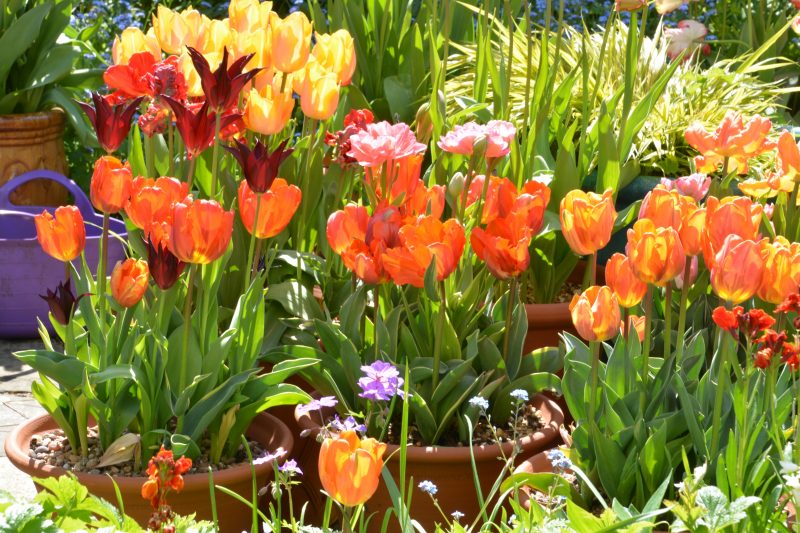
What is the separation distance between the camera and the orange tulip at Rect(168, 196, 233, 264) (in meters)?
1.81

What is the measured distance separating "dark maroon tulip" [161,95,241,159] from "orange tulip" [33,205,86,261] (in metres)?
0.22

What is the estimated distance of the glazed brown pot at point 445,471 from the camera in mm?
2146

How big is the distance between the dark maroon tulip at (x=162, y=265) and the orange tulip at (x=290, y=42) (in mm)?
Answer: 591

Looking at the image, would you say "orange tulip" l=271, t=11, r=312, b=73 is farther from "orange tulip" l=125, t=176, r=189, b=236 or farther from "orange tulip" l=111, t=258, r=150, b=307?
"orange tulip" l=111, t=258, r=150, b=307

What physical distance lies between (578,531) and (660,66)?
2372 millimetres

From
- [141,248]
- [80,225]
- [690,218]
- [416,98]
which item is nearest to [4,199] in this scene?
[416,98]

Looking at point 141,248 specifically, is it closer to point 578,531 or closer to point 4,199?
point 578,531

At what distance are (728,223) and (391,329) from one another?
77 centimetres

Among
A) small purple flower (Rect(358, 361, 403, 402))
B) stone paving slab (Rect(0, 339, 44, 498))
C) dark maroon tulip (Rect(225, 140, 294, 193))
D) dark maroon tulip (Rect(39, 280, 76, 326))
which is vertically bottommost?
stone paving slab (Rect(0, 339, 44, 498))

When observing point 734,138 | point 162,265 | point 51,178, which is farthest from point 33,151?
point 734,138

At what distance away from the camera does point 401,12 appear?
387cm

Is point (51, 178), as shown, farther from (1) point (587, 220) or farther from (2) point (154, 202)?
(1) point (587, 220)

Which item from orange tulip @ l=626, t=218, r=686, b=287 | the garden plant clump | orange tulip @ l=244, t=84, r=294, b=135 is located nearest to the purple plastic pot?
the garden plant clump

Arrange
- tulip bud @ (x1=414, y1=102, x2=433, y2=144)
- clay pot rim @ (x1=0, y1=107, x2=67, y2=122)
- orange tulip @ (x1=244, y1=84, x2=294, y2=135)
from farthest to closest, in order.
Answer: clay pot rim @ (x1=0, y1=107, x2=67, y2=122) → tulip bud @ (x1=414, y1=102, x2=433, y2=144) → orange tulip @ (x1=244, y1=84, x2=294, y2=135)
